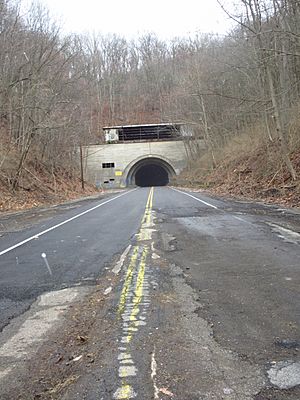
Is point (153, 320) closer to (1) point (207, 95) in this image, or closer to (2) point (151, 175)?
(1) point (207, 95)

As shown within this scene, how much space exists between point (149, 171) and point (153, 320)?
80918 millimetres

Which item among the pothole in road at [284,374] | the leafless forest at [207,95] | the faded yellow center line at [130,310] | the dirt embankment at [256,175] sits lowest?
the faded yellow center line at [130,310]

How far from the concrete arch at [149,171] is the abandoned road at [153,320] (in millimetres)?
59510

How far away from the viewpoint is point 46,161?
39.5 m

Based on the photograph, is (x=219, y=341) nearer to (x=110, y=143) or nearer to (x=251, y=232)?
(x=251, y=232)

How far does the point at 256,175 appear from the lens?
95.9 ft

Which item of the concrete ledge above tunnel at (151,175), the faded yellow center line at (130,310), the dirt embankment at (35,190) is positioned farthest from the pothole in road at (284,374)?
the concrete ledge above tunnel at (151,175)

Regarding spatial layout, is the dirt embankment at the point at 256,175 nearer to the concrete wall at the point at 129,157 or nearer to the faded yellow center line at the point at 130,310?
Result: the faded yellow center line at the point at 130,310

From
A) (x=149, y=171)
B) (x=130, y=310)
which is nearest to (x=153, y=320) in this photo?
(x=130, y=310)

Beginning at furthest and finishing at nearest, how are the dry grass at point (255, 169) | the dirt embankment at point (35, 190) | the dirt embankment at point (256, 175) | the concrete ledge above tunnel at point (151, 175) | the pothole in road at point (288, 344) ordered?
the concrete ledge above tunnel at point (151, 175) → the dirt embankment at point (35, 190) → the dry grass at point (255, 169) → the dirt embankment at point (256, 175) → the pothole in road at point (288, 344)

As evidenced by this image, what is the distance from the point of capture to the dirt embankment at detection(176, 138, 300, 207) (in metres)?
21.9

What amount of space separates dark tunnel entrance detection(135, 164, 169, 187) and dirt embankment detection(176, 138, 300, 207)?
116 feet

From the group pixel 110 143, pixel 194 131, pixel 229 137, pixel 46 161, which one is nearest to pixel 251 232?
pixel 46 161

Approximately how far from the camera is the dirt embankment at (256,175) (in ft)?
71.9
